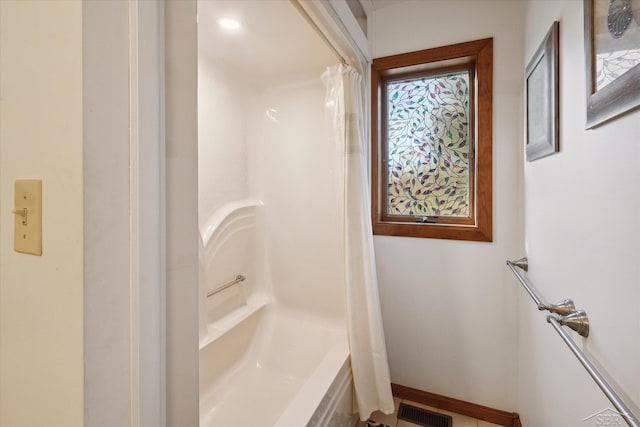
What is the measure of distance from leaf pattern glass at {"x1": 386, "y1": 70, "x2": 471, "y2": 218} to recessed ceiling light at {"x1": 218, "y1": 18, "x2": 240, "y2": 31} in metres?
0.95

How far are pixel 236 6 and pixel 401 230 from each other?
141 centimetres

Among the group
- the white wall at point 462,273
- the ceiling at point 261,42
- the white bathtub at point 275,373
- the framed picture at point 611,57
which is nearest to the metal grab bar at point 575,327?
the framed picture at point 611,57

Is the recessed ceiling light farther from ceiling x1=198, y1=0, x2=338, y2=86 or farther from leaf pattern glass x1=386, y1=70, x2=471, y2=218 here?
leaf pattern glass x1=386, y1=70, x2=471, y2=218

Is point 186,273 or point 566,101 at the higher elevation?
point 566,101

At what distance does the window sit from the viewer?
158cm

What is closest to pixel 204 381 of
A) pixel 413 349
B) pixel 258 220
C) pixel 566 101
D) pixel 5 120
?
pixel 258 220

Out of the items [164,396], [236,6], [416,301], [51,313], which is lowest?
[416,301]

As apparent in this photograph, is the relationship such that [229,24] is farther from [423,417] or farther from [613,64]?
[423,417]

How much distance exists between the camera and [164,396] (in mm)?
512

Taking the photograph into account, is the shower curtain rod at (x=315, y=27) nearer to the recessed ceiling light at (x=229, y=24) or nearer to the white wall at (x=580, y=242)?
the recessed ceiling light at (x=229, y=24)

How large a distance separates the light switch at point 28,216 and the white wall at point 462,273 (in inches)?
62.3

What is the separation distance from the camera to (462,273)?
1.64 m

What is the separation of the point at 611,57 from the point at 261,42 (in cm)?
144

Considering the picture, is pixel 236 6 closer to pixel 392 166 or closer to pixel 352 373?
pixel 392 166
